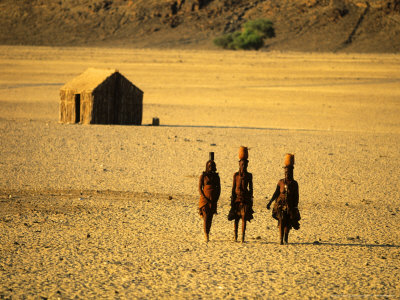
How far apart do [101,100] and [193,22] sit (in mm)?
117216

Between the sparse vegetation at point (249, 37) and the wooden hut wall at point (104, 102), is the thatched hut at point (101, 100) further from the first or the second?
the sparse vegetation at point (249, 37)

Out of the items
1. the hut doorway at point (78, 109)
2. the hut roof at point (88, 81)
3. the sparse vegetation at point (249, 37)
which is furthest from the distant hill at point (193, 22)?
the hut doorway at point (78, 109)

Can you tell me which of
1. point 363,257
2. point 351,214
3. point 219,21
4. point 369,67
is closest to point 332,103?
point 351,214

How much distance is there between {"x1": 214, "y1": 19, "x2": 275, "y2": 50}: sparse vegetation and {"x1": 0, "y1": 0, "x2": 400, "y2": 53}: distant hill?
4.32 meters

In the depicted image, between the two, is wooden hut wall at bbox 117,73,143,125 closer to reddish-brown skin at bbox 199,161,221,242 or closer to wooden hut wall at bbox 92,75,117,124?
wooden hut wall at bbox 92,75,117,124

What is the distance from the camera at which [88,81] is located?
2127cm

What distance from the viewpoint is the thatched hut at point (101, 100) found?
20844 millimetres

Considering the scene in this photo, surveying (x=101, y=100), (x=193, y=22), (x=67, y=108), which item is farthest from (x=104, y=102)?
(x=193, y=22)

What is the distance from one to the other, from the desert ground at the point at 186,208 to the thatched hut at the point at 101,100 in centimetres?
107

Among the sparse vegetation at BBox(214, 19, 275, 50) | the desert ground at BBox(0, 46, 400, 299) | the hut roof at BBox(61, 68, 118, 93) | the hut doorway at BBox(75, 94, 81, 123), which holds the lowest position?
the desert ground at BBox(0, 46, 400, 299)

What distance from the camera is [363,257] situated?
8.62 m

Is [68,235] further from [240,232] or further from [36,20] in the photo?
[36,20]

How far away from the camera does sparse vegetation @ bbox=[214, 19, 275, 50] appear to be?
4205 inches

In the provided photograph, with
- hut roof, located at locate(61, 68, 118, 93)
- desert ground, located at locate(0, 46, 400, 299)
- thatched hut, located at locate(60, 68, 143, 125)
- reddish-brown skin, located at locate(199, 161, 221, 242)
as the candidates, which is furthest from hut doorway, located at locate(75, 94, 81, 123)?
reddish-brown skin, located at locate(199, 161, 221, 242)
